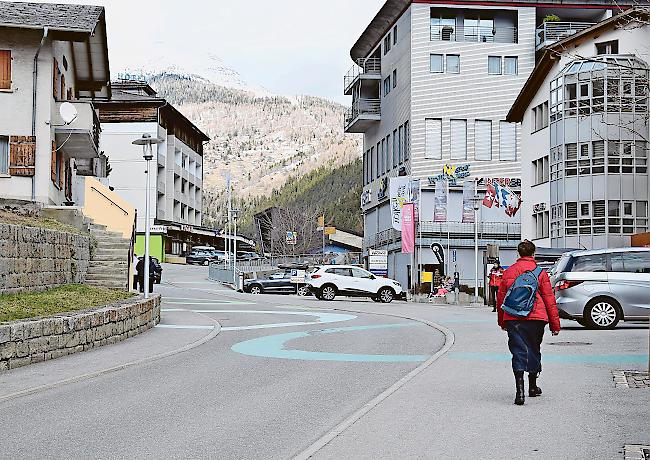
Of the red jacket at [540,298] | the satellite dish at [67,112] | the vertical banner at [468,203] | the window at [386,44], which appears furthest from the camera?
the window at [386,44]

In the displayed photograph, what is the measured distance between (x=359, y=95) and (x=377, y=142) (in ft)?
12.1

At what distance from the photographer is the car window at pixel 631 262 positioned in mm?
20844

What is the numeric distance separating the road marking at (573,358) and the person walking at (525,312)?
13.8 ft

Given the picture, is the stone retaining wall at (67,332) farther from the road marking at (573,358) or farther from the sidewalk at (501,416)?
the road marking at (573,358)

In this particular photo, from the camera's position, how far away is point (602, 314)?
20812 mm

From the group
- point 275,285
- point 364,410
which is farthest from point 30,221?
point 275,285

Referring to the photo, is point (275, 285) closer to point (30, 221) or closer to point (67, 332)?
point (30, 221)

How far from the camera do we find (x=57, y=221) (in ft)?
94.3

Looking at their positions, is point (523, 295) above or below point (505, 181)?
below

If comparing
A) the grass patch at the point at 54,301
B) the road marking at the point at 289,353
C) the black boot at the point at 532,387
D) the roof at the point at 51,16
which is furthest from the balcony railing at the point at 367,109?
the black boot at the point at 532,387

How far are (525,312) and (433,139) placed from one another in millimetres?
52086

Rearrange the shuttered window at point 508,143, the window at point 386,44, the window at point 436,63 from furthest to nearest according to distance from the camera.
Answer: the window at point 386,44, the shuttered window at point 508,143, the window at point 436,63

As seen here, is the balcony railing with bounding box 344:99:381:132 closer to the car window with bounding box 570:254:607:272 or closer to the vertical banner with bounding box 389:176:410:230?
the vertical banner with bounding box 389:176:410:230

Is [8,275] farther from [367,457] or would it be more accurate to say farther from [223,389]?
[367,457]
